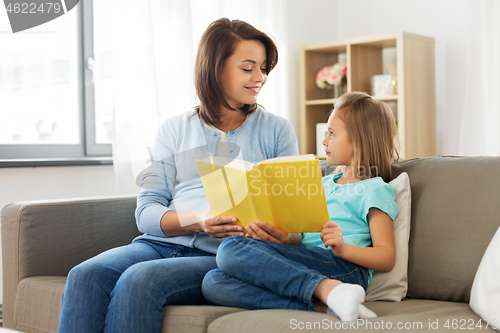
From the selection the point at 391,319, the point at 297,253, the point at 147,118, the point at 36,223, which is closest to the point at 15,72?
the point at 147,118

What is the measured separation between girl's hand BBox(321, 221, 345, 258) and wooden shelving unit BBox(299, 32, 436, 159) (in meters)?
1.84

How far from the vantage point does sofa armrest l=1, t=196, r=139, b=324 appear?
1.49 m

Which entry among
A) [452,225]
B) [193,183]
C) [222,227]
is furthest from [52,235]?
[452,225]

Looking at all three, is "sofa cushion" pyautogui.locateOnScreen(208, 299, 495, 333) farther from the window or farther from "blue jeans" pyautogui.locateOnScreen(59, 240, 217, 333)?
the window

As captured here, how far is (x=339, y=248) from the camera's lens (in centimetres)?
121

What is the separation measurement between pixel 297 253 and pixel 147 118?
4.62 feet

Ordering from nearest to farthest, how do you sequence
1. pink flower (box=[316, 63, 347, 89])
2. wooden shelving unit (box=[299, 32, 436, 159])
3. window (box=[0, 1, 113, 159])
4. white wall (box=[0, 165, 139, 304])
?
white wall (box=[0, 165, 139, 304]), window (box=[0, 1, 113, 159]), wooden shelving unit (box=[299, 32, 436, 159]), pink flower (box=[316, 63, 347, 89])

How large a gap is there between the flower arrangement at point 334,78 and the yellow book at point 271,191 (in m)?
2.21

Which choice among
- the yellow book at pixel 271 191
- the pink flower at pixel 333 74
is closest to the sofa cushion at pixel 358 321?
the yellow book at pixel 271 191

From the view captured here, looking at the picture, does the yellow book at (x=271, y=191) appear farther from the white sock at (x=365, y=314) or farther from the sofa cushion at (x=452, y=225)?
the sofa cushion at (x=452, y=225)

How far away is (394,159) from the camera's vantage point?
5.06 feet

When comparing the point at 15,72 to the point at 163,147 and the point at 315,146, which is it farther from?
the point at 315,146

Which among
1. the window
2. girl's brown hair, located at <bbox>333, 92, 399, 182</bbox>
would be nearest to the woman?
girl's brown hair, located at <bbox>333, 92, 399, 182</bbox>

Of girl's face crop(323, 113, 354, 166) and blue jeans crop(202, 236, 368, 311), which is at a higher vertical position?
girl's face crop(323, 113, 354, 166)
